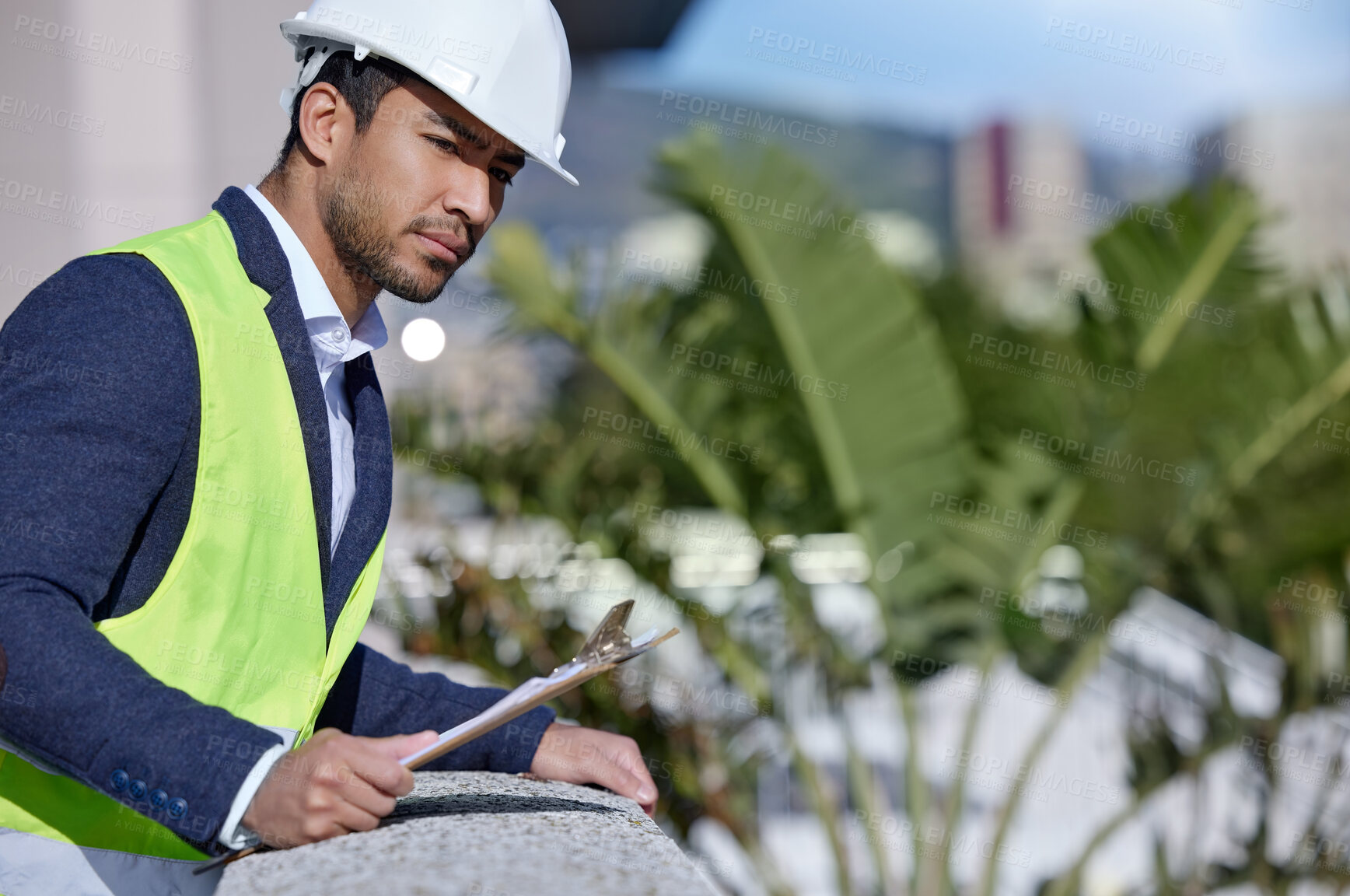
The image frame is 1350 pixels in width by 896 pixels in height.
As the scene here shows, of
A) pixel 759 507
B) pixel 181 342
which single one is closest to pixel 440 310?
pixel 759 507

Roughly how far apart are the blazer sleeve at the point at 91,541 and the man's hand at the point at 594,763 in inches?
20.5

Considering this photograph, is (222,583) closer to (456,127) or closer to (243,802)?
(243,802)

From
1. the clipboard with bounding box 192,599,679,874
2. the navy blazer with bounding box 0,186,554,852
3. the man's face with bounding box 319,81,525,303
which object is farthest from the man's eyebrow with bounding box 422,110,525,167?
the clipboard with bounding box 192,599,679,874

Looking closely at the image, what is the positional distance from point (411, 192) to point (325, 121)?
156mm

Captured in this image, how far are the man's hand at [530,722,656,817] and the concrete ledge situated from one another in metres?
0.22

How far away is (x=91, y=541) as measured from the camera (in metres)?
0.94

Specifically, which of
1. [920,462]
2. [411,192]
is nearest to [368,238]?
[411,192]

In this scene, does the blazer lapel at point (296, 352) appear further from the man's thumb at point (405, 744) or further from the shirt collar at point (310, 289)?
the man's thumb at point (405, 744)

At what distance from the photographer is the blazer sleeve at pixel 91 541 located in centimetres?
89

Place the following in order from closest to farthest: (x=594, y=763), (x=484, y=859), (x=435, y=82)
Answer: (x=484, y=859) → (x=435, y=82) → (x=594, y=763)

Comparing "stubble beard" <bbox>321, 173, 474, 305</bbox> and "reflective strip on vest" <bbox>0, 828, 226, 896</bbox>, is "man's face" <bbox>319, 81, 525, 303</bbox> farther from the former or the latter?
"reflective strip on vest" <bbox>0, 828, 226, 896</bbox>

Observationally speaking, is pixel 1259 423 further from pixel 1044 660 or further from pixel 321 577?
pixel 321 577

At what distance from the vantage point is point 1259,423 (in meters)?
3.43

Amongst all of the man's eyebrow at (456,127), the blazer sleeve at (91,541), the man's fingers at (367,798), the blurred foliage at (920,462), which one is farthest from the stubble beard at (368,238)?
the blurred foliage at (920,462)
